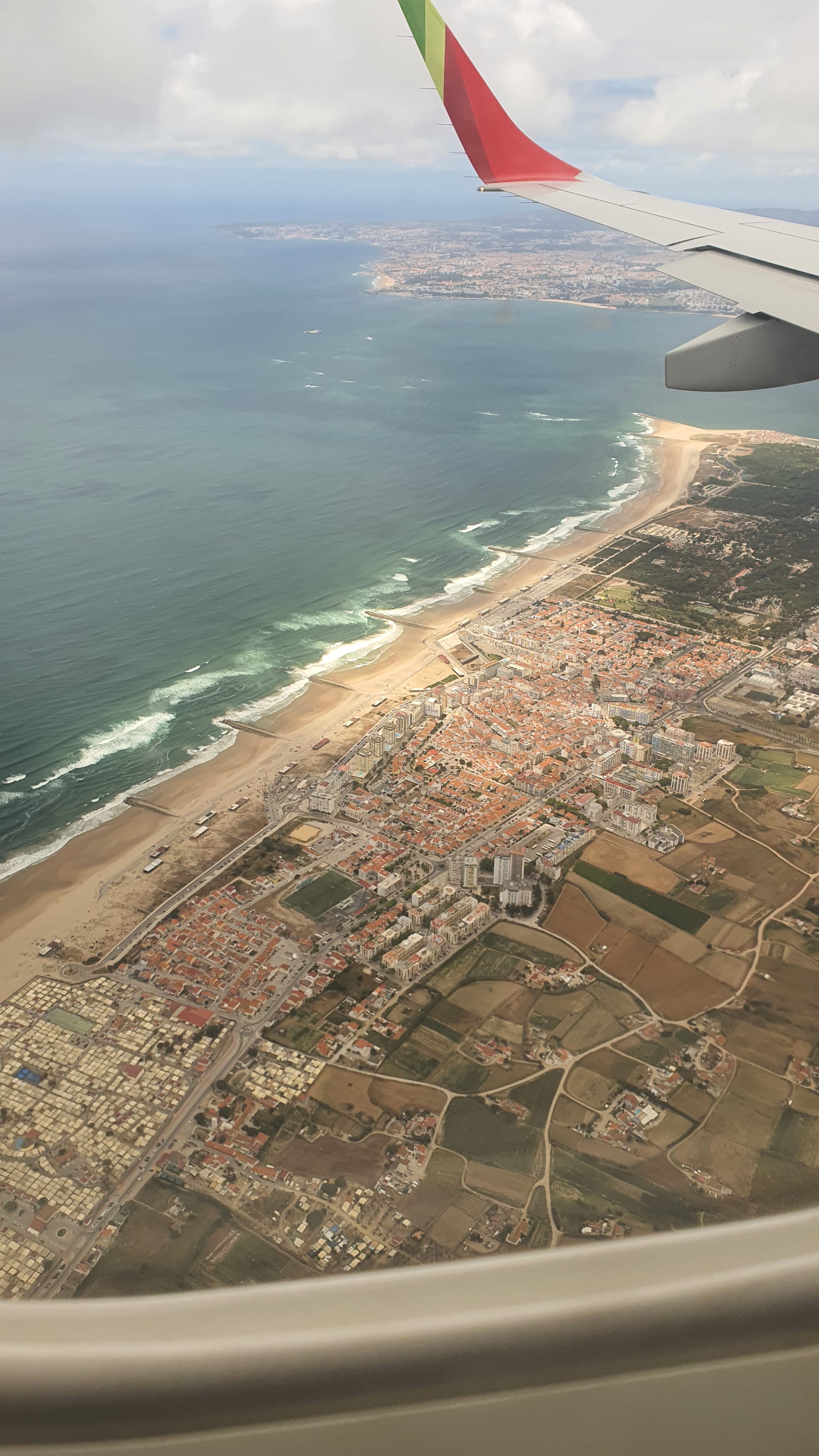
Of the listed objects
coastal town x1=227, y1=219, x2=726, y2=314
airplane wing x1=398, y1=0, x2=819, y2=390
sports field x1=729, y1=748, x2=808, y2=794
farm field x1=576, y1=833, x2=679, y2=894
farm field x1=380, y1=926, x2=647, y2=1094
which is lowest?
farm field x1=380, y1=926, x2=647, y2=1094

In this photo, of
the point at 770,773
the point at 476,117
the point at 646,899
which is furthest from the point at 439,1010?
the point at 476,117

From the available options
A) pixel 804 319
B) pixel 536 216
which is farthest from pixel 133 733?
pixel 536 216

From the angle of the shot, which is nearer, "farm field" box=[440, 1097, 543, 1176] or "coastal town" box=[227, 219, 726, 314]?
"farm field" box=[440, 1097, 543, 1176]

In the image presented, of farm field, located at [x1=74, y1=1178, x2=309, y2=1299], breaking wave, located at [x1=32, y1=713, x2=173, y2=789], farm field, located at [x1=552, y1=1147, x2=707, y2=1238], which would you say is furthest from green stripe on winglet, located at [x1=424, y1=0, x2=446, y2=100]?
breaking wave, located at [x1=32, y1=713, x2=173, y2=789]

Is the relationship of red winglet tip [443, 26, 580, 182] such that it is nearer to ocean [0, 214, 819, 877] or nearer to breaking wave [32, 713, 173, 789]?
ocean [0, 214, 819, 877]

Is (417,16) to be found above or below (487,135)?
above

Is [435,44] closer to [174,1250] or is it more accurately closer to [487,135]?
[487,135]

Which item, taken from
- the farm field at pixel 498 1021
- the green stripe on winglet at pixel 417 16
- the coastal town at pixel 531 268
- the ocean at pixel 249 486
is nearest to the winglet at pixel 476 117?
the green stripe on winglet at pixel 417 16
